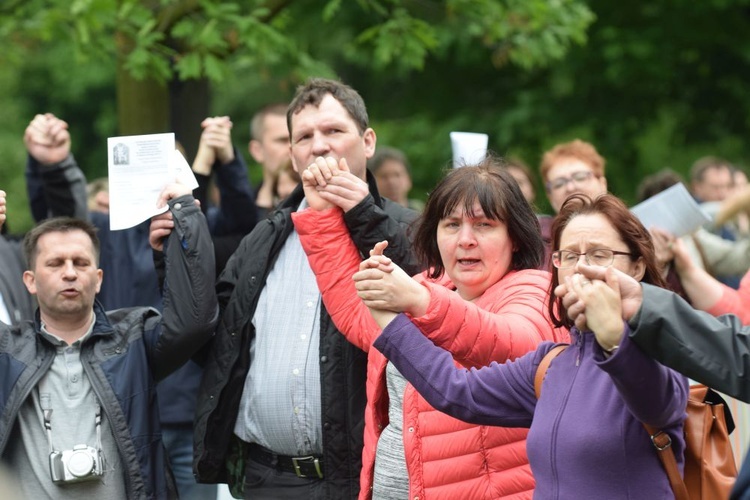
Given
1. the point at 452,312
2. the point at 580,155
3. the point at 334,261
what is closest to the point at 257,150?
the point at 580,155

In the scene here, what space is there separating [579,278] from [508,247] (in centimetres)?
117

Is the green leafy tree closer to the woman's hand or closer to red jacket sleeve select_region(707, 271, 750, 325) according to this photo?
red jacket sleeve select_region(707, 271, 750, 325)

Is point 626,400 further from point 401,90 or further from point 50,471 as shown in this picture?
point 401,90

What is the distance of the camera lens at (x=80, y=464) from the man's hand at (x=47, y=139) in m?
1.71

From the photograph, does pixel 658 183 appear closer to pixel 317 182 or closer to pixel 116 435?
pixel 317 182

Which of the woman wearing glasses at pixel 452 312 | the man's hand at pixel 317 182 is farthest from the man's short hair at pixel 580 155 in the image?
the man's hand at pixel 317 182

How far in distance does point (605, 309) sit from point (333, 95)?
231 cm

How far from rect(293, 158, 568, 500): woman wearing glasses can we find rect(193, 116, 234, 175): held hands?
1.42m

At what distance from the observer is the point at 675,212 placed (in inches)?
232

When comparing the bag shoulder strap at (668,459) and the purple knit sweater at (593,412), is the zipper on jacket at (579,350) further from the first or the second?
the bag shoulder strap at (668,459)

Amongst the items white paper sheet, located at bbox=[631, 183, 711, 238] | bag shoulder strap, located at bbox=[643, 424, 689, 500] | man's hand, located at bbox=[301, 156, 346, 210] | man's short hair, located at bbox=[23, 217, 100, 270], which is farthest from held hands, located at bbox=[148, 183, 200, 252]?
bag shoulder strap, located at bbox=[643, 424, 689, 500]

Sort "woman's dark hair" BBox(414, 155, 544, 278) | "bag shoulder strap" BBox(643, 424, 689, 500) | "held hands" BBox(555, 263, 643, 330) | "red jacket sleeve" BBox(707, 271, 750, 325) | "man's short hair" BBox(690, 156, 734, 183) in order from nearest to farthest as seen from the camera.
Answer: "held hands" BBox(555, 263, 643, 330) < "bag shoulder strap" BBox(643, 424, 689, 500) < "woman's dark hair" BBox(414, 155, 544, 278) < "red jacket sleeve" BBox(707, 271, 750, 325) < "man's short hair" BBox(690, 156, 734, 183)

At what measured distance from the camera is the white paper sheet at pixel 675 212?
584cm

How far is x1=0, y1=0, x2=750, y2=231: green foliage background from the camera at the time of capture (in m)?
8.56
